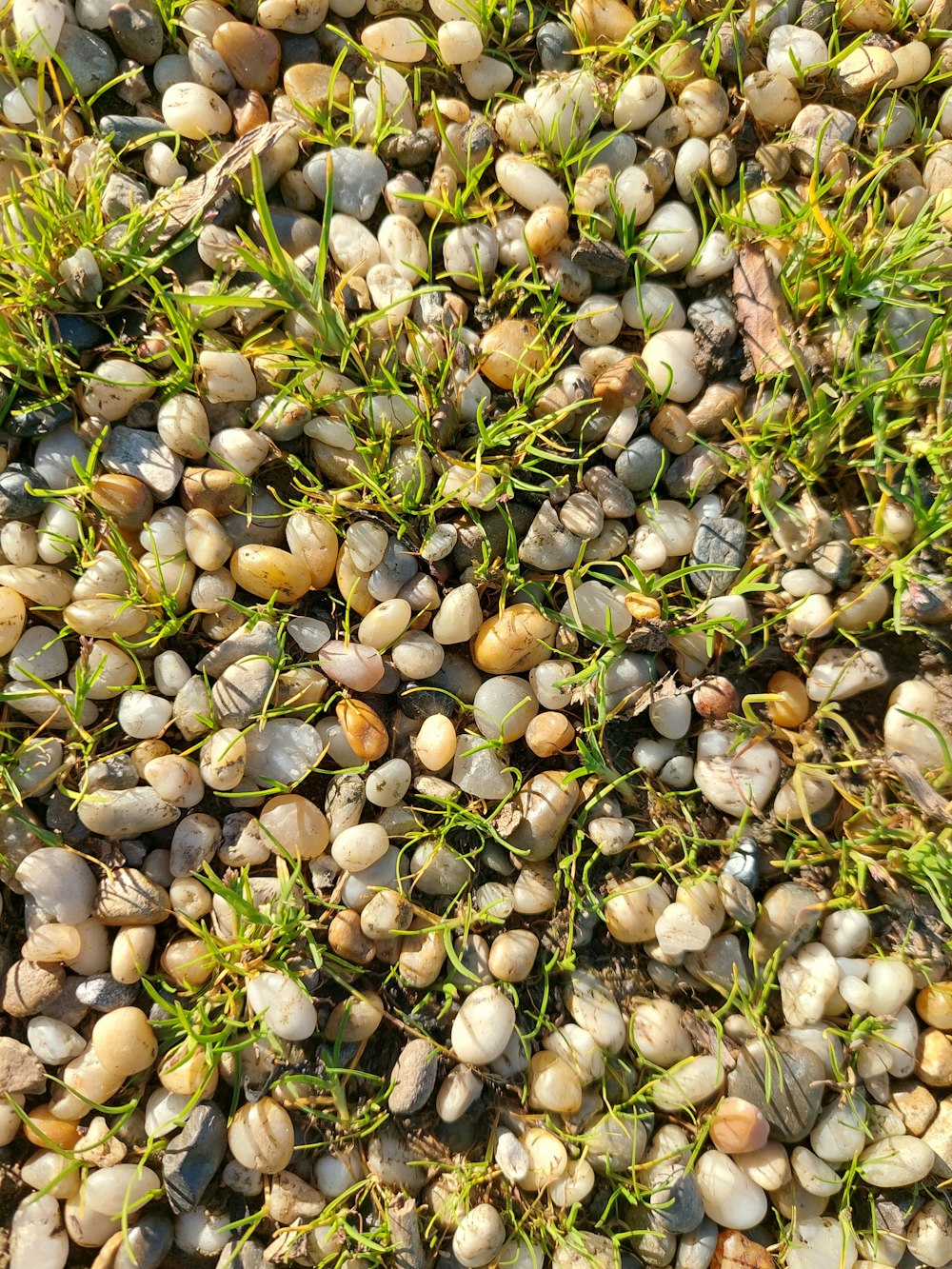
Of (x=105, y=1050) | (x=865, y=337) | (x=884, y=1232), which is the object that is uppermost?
(x=865, y=337)

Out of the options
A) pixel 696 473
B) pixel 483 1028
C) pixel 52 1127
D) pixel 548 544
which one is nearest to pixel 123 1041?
pixel 52 1127

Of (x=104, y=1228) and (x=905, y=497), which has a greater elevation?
(x=905, y=497)

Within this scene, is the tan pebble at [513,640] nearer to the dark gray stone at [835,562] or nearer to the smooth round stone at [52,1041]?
the dark gray stone at [835,562]

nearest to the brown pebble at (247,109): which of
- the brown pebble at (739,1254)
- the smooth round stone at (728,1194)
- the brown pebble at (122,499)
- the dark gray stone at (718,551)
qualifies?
the brown pebble at (122,499)

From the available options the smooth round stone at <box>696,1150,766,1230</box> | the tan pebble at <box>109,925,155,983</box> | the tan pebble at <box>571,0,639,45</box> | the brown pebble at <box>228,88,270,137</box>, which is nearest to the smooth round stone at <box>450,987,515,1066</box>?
the smooth round stone at <box>696,1150,766,1230</box>

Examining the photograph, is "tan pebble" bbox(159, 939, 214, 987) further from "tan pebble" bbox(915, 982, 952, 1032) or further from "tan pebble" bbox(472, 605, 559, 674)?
"tan pebble" bbox(915, 982, 952, 1032)

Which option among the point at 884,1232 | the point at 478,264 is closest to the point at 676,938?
the point at 884,1232

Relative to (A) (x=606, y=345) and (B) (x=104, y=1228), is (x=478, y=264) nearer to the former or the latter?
(A) (x=606, y=345)
